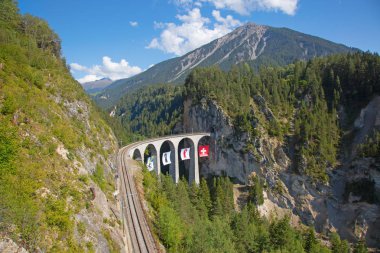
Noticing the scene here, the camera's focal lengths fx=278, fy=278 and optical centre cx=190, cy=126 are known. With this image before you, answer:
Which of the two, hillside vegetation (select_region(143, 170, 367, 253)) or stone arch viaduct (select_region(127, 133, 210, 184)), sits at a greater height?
stone arch viaduct (select_region(127, 133, 210, 184))

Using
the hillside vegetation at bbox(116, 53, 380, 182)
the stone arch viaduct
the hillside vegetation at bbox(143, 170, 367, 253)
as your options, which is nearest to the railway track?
the hillside vegetation at bbox(143, 170, 367, 253)

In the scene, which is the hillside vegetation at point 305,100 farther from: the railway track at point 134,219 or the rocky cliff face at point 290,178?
the railway track at point 134,219

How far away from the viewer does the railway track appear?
94.1 ft

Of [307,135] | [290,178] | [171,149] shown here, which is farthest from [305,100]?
[171,149]

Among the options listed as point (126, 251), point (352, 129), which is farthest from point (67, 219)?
point (352, 129)

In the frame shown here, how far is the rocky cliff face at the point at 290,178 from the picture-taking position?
2719 inches

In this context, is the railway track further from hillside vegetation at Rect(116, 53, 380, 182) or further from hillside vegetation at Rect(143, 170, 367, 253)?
hillside vegetation at Rect(116, 53, 380, 182)

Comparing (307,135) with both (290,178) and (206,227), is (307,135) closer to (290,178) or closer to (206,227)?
(290,178)

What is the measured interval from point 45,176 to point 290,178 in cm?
7200

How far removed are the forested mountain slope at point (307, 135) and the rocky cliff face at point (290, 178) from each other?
0.79ft

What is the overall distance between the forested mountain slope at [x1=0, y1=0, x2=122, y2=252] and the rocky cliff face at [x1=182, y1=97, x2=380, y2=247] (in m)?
56.2

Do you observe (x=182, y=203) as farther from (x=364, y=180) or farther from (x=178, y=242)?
(x=364, y=180)

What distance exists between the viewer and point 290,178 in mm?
79875

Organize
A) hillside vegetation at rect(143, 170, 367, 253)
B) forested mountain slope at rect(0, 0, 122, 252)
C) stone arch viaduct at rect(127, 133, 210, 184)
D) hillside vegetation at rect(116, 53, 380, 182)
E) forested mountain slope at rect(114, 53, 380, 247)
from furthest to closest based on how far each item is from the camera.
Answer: hillside vegetation at rect(116, 53, 380, 182)
forested mountain slope at rect(114, 53, 380, 247)
stone arch viaduct at rect(127, 133, 210, 184)
hillside vegetation at rect(143, 170, 367, 253)
forested mountain slope at rect(0, 0, 122, 252)
